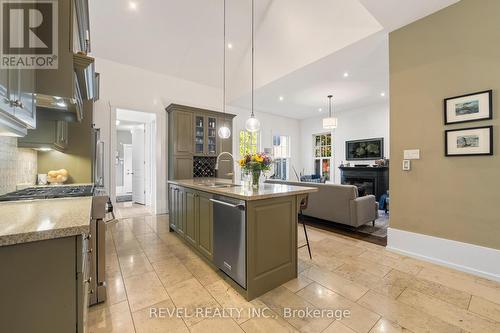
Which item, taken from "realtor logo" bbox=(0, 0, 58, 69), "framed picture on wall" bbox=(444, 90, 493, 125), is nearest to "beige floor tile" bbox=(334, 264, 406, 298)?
"framed picture on wall" bbox=(444, 90, 493, 125)

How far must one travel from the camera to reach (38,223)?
0.94 m

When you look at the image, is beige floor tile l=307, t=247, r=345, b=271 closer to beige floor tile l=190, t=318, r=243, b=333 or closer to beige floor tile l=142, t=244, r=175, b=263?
beige floor tile l=190, t=318, r=243, b=333

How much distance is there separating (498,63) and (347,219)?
262 cm

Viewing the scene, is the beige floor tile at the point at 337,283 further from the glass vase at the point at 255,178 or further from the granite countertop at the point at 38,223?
the granite countertop at the point at 38,223

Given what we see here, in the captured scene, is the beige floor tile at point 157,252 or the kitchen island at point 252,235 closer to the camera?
the kitchen island at point 252,235

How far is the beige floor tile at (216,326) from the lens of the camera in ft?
5.02

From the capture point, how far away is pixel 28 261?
839 millimetres

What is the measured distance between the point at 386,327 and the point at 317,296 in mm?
543

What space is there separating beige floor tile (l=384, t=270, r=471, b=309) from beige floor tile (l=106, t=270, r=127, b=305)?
2.67 m

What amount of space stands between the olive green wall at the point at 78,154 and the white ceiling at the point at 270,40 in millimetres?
2050

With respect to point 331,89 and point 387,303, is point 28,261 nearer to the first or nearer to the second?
point 387,303

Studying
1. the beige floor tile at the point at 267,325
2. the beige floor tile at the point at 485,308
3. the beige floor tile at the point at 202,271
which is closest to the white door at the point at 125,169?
the beige floor tile at the point at 202,271

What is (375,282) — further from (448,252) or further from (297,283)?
(448,252)

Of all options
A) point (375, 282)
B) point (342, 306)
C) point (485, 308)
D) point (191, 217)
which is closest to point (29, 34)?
point (191, 217)
